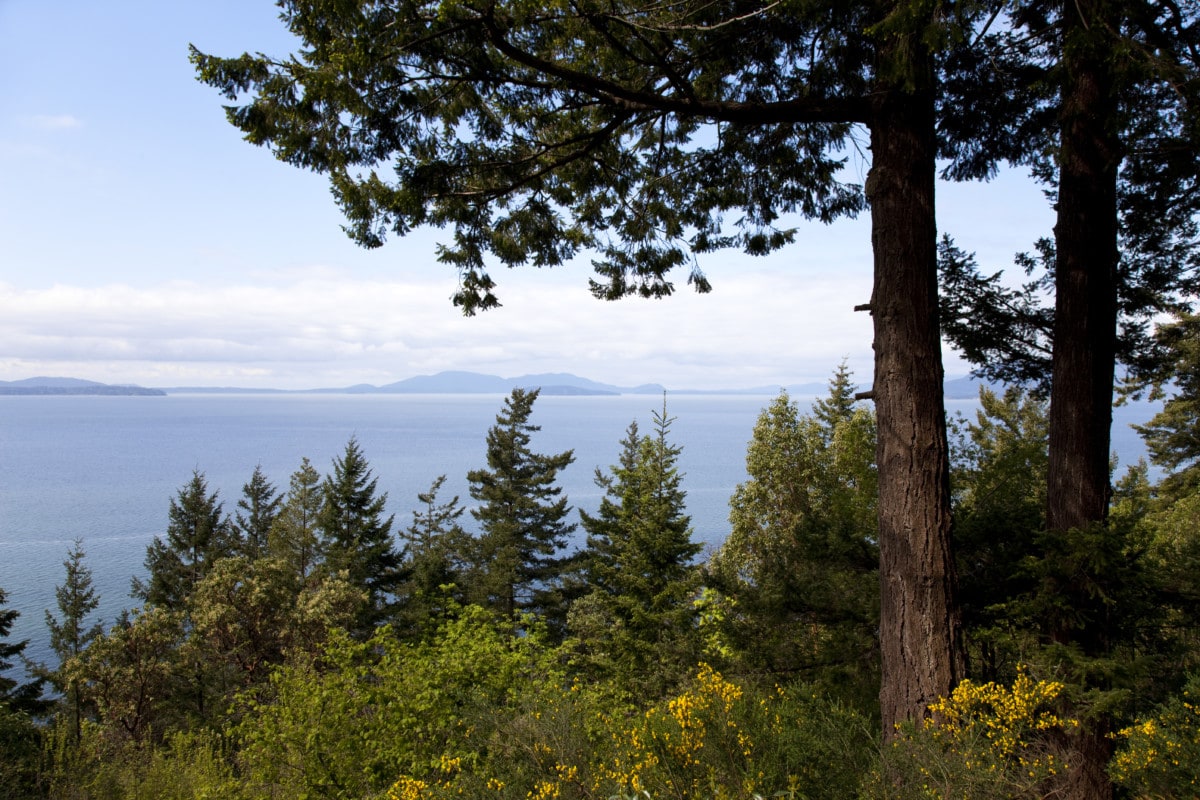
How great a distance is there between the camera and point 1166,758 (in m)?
3.04

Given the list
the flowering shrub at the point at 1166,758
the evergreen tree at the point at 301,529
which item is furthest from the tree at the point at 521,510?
the flowering shrub at the point at 1166,758

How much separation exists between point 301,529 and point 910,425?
27.5 metres

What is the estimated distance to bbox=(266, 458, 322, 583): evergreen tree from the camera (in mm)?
26000

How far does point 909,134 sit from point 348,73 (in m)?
3.20

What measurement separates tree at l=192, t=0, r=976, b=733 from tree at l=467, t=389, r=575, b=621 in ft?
68.1

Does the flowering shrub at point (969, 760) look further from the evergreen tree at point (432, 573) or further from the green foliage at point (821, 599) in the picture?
the evergreen tree at point (432, 573)

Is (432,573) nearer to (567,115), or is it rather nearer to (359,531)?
(359,531)

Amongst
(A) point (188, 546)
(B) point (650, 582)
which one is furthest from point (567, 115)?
(A) point (188, 546)

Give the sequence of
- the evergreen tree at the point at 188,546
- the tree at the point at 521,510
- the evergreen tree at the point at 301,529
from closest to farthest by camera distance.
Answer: the tree at the point at 521,510
the evergreen tree at the point at 301,529
the evergreen tree at the point at 188,546

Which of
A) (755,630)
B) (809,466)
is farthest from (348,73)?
(809,466)

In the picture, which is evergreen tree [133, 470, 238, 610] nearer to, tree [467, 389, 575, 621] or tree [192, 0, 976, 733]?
tree [467, 389, 575, 621]

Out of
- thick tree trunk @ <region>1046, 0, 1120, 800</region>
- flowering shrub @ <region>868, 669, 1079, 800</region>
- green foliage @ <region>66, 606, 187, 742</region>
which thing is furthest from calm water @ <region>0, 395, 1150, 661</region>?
flowering shrub @ <region>868, 669, 1079, 800</region>

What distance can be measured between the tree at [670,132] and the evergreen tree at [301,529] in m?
23.3

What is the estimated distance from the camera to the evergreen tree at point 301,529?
2600 cm
